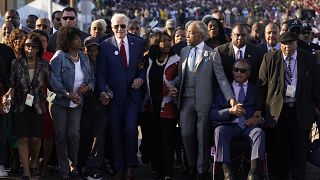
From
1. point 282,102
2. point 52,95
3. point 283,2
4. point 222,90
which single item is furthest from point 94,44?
point 283,2

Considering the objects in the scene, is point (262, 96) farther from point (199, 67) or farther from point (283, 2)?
point (283, 2)

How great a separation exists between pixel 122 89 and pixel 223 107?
1.31 m

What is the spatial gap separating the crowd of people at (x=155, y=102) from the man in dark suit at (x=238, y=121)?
13 millimetres

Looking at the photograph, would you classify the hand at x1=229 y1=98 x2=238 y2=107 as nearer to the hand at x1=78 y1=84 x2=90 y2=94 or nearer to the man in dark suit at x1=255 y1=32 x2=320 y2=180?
the man in dark suit at x1=255 y1=32 x2=320 y2=180

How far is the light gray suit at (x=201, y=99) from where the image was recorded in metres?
8.98

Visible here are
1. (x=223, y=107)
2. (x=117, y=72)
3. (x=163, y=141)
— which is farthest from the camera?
(x=163, y=141)

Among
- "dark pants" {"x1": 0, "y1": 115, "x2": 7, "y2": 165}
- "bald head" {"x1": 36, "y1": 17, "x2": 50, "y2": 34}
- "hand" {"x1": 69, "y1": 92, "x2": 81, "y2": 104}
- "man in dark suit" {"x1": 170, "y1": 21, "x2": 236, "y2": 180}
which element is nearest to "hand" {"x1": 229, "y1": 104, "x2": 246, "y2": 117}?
"man in dark suit" {"x1": 170, "y1": 21, "x2": 236, "y2": 180}

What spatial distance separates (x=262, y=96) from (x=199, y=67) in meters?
0.88

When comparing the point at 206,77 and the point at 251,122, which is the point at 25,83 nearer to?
the point at 206,77

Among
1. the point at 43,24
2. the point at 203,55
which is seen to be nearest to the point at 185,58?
the point at 203,55

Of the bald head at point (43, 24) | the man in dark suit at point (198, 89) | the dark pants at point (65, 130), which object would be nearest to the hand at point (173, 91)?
the man in dark suit at point (198, 89)

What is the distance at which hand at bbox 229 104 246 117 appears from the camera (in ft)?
28.7

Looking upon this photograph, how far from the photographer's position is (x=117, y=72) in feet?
29.9

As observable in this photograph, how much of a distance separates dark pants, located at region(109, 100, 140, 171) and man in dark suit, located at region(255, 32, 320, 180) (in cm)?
159
